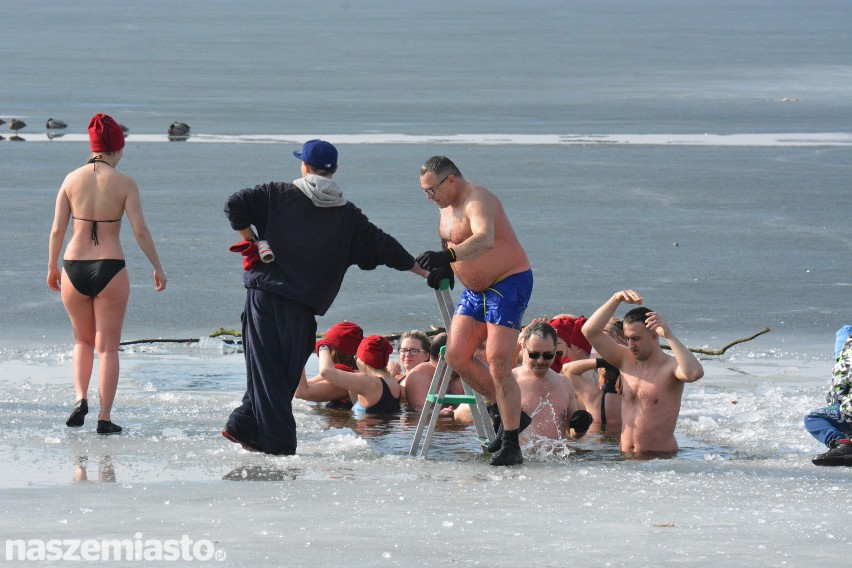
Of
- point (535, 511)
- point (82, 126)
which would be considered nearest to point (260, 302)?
point (535, 511)

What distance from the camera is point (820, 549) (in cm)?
515

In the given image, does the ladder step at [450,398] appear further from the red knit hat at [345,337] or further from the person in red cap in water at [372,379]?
the red knit hat at [345,337]

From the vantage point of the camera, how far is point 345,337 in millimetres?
9062

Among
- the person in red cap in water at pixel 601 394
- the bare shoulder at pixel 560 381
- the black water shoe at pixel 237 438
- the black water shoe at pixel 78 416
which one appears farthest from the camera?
the person in red cap in water at pixel 601 394

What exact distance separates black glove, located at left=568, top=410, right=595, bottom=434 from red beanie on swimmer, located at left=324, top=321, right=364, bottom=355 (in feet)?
5.44

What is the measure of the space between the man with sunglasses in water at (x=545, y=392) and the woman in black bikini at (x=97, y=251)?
80.4 inches

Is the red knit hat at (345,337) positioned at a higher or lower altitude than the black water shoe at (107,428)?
higher

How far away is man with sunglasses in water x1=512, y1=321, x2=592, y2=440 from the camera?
26.1ft

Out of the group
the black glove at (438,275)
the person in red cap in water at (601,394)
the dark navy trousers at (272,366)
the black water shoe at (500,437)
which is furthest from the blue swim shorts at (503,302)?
the person in red cap in water at (601,394)

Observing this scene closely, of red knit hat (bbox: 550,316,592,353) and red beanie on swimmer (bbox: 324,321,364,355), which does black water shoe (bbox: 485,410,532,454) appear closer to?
red knit hat (bbox: 550,316,592,353)

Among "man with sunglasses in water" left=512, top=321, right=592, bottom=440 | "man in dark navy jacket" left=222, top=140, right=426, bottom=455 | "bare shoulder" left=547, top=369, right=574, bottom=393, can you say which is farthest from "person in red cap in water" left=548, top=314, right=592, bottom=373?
"man in dark navy jacket" left=222, top=140, right=426, bottom=455

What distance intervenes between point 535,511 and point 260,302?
1.95 m

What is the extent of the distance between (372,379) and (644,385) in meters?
1.84

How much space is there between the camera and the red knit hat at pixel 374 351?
8.85 metres
